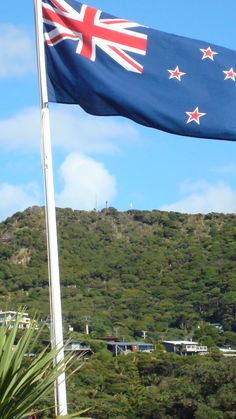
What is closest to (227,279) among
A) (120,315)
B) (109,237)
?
(120,315)

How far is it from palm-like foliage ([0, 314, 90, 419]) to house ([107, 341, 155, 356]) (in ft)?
196

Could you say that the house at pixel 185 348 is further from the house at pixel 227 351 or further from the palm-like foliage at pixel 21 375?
the palm-like foliage at pixel 21 375

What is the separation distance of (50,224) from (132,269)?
9398cm

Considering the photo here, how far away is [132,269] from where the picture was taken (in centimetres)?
10031

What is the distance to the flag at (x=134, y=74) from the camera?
727cm

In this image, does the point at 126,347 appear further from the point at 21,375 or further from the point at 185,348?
the point at 21,375

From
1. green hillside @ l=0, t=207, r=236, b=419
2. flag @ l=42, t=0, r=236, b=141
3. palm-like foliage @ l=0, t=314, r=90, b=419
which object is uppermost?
green hillside @ l=0, t=207, r=236, b=419

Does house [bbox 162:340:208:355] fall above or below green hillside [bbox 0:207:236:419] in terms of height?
below

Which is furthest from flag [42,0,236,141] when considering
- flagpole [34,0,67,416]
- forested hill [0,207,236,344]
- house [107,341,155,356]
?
forested hill [0,207,236,344]

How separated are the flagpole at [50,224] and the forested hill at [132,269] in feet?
226

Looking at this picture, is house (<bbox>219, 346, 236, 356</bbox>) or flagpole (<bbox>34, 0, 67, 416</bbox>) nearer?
flagpole (<bbox>34, 0, 67, 416</bbox>)

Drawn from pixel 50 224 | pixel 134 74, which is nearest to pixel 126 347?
pixel 134 74

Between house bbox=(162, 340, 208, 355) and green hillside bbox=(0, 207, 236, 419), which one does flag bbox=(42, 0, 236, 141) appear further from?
house bbox=(162, 340, 208, 355)

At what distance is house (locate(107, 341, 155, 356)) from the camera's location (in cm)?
6662
